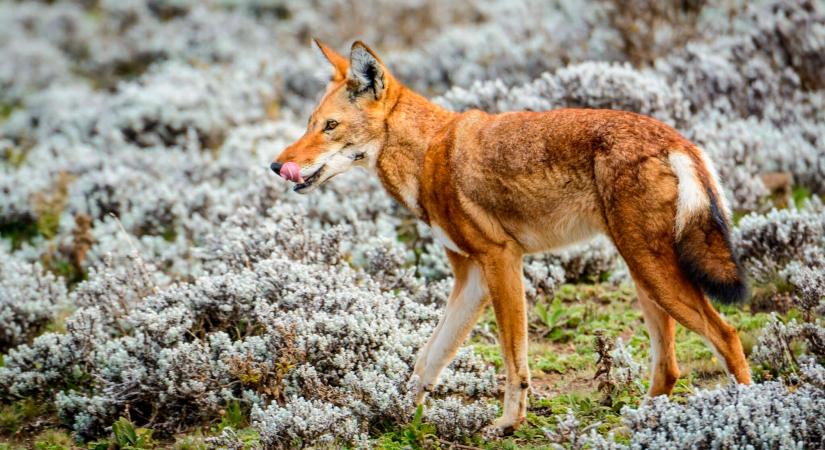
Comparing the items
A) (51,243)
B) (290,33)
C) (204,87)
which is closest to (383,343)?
(51,243)

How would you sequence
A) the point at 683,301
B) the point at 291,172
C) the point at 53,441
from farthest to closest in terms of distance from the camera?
the point at 53,441 < the point at 291,172 < the point at 683,301

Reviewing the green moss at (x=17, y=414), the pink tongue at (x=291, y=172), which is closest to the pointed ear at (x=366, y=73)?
the pink tongue at (x=291, y=172)

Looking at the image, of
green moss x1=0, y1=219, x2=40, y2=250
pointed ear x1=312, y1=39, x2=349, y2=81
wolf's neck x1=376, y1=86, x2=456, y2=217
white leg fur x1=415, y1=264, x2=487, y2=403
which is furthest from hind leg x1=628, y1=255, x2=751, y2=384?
green moss x1=0, y1=219, x2=40, y2=250

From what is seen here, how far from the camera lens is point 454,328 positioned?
5.09 m

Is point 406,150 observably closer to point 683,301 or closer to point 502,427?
point 502,427

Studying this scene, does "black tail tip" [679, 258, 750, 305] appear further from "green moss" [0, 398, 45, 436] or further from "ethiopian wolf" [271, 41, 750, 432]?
"green moss" [0, 398, 45, 436]

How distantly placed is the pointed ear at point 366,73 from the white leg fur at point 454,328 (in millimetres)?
1149

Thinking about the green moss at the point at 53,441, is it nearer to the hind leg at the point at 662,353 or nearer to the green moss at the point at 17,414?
the green moss at the point at 17,414

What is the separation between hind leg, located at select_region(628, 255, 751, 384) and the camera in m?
4.28

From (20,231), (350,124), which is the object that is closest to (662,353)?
(350,124)

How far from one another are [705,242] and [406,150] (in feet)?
5.76

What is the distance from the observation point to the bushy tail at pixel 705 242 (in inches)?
165

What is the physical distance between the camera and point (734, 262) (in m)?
4.25

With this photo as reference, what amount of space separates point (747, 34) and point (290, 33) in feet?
29.1
